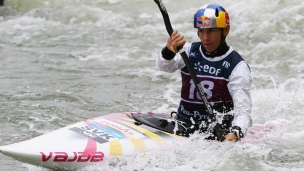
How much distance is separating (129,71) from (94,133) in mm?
4773

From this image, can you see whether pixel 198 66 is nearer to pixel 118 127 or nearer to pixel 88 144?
pixel 118 127

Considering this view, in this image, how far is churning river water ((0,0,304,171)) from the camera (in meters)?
5.23

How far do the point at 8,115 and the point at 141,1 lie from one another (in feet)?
27.1

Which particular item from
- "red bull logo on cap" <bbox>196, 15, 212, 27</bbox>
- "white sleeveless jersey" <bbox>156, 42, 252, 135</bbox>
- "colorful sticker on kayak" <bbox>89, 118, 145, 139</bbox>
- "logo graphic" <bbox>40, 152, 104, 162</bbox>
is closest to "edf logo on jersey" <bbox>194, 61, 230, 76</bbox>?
"white sleeveless jersey" <bbox>156, 42, 252, 135</bbox>

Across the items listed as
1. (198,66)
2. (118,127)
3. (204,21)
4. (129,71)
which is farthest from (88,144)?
(129,71)

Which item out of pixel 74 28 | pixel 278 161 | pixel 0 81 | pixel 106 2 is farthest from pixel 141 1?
pixel 278 161

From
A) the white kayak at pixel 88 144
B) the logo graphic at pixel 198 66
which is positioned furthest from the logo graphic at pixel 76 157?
the logo graphic at pixel 198 66

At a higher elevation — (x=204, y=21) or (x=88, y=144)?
(x=204, y=21)

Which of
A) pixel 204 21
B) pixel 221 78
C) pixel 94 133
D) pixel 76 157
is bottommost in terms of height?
pixel 76 157

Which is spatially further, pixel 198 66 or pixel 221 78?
pixel 198 66

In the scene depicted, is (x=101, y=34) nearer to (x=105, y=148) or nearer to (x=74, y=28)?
(x=74, y=28)

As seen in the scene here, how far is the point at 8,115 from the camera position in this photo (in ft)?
23.4

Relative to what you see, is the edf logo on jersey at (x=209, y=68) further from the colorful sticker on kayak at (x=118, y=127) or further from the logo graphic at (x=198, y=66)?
the colorful sticker on kayak at (x=118, y=127)

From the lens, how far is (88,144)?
15.3 ft
